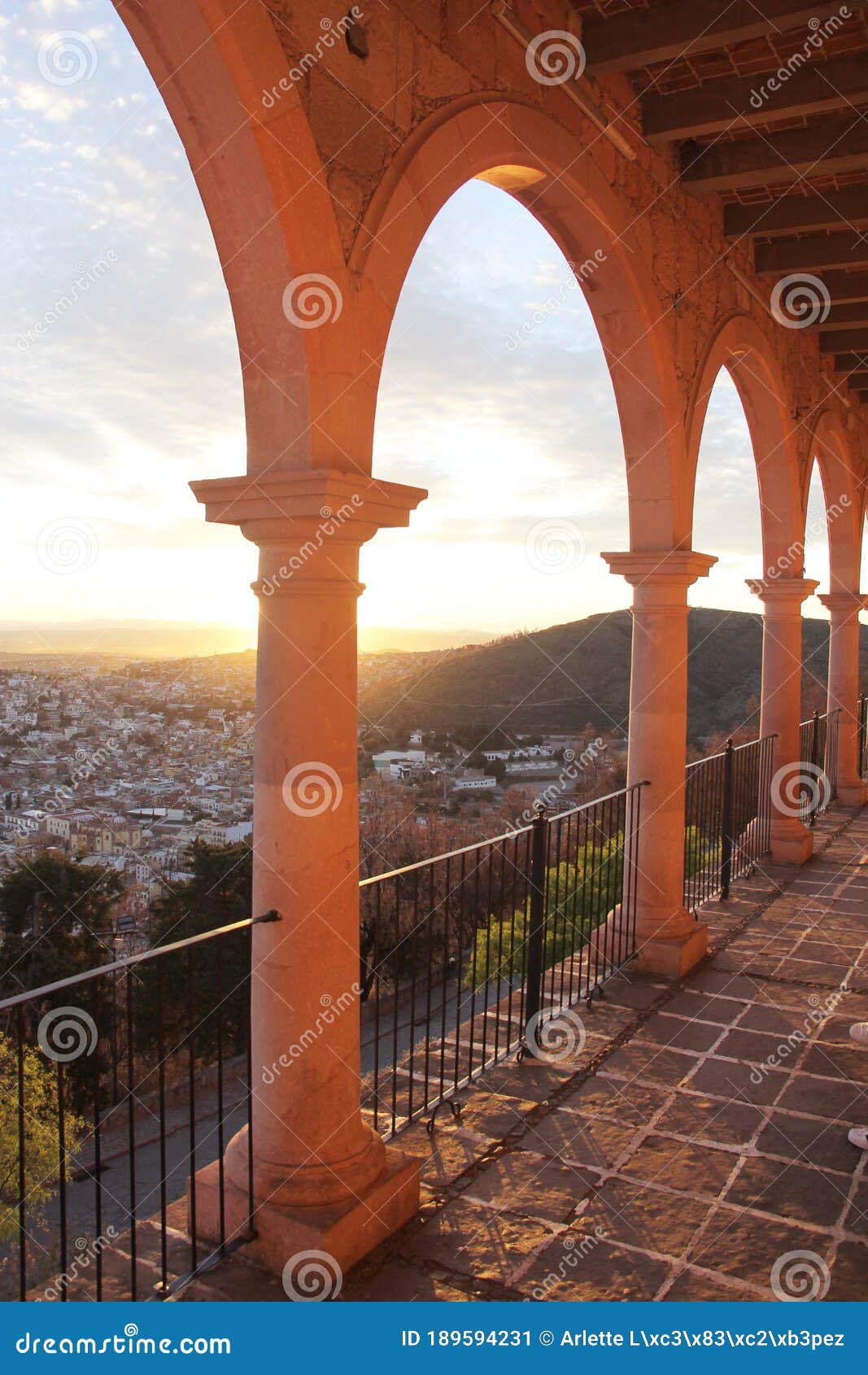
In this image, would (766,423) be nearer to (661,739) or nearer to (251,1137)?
(661,739)

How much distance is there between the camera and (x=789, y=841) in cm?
714

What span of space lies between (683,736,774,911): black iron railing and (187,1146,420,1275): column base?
3.35m

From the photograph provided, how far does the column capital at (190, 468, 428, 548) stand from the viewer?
2.39 metres

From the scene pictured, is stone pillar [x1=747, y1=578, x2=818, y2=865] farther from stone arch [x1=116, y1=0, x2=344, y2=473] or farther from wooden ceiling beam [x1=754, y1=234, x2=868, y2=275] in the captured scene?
stone arch [x1=116, y1=0, x2=344, y2=473]

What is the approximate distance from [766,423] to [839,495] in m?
2.88

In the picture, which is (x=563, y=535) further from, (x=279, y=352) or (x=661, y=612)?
(x=279, y=352)

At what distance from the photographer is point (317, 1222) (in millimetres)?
2402

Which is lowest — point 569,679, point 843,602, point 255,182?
point 569,679

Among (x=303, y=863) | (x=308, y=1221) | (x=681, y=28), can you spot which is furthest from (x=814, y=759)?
(x=308, y=1221)

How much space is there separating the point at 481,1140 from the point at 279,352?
8.43 feet

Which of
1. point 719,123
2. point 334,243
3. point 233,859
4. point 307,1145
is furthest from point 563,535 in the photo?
point 233,859

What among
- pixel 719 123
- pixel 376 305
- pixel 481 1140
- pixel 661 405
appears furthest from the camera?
pixel 661 405

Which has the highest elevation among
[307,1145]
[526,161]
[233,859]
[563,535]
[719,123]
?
[719,123]

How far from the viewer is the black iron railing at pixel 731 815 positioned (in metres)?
6.02
